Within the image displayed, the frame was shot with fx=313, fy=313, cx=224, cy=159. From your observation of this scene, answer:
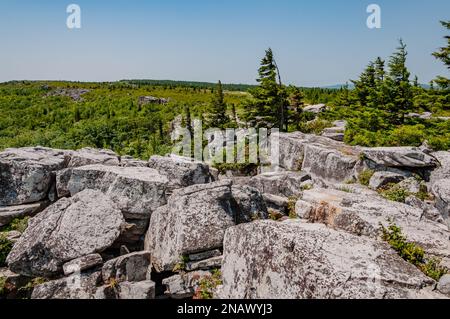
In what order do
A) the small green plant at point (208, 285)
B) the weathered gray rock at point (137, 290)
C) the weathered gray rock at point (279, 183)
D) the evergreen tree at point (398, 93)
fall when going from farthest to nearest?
the evergreen tree at point (398, 93) → the weathered gray rock at point (279, 183) → the weathered gray rock at point (137, 290) → the small green plant at point (208, 285)

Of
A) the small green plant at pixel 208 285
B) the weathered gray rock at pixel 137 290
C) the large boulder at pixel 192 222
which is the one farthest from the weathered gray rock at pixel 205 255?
the weathered gray rock at pixel 137 290

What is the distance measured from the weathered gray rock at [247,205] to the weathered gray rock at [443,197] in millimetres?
7368

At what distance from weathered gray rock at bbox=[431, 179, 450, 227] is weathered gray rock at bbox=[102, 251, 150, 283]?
12270 mm

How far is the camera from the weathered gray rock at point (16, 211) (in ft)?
52.6

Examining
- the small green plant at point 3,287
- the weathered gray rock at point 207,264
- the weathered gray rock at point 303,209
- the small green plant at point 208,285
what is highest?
the weathered gray rock at point 303,209

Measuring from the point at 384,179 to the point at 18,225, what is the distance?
20.9m

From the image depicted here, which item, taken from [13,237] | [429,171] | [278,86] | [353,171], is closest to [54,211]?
[13,237]

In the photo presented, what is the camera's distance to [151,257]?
12.3 meters

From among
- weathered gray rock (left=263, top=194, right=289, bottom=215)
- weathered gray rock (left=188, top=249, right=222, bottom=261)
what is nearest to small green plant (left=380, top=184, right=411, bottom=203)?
weathered gray rock (left=263, top=194, right=289, bottom=215)

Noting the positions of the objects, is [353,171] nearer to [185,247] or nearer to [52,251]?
[185,247]

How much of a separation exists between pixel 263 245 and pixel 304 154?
64.9 ft

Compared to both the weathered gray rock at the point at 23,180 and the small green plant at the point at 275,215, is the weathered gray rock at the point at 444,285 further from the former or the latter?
the weathered gray rock at the point at 23,180

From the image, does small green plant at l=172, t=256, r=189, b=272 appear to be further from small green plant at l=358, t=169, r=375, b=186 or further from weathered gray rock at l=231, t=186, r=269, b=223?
small green plant at l=358, t=169, r=375, b=186

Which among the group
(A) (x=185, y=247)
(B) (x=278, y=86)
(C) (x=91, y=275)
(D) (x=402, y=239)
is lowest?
(C) (x=91, y=275)
